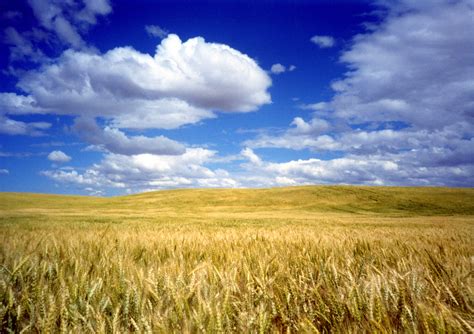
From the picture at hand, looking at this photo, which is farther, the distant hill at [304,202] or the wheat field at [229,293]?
the distant hill at [304,202]

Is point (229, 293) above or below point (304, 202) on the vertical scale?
above

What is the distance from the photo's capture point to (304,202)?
5403cm

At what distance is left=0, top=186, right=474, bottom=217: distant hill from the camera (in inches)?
1836

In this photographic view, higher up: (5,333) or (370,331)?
(370,331)

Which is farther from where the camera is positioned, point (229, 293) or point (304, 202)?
point (304, 202)

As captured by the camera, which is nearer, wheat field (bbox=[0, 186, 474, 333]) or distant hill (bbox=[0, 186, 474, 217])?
wheat field (bbox=[0, 186, 474, 333])

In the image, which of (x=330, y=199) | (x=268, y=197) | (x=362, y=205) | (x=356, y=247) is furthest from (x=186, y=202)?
(x=356, y=247)

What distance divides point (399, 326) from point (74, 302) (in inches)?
62.3

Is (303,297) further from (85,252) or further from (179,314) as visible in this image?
(85,252)

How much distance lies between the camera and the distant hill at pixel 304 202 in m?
46.6

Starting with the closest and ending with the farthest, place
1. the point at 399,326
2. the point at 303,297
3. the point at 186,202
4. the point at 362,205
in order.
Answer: the point at 399,326, the point at 303,297, the point at 362,205, the point at 186,202

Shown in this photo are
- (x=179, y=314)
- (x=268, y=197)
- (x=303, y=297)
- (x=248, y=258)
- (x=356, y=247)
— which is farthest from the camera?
(x=268, y=197)

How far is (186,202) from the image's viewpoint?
54.6 m

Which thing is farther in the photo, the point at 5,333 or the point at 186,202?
the point at 186,202
